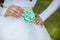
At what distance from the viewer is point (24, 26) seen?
34.4 inches

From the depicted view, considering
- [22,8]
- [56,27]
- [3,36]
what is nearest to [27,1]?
[22,8]

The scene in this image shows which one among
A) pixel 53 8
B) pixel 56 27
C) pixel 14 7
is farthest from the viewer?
pixel 56 27

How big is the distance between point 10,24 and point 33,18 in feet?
0.34

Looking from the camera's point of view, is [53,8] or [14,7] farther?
[53,8]

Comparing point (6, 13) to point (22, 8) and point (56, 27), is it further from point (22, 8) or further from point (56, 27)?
point (56, 27)

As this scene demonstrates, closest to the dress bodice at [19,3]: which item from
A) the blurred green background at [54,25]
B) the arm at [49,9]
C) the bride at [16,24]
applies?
the bride at [16,24]

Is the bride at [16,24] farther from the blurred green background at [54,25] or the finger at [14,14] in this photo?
the blurred green background at [54,25]

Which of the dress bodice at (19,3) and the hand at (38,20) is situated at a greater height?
the dress bodice at (19,3)

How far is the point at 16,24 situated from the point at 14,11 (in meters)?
0.07

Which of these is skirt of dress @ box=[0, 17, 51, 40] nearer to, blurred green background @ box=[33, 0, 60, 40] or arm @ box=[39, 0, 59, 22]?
arm @ box=[39, 0, 59, 22]

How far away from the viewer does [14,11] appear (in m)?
0.82

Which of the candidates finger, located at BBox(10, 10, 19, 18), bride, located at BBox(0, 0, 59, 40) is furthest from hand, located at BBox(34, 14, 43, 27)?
finger, located at BBox(10, 10, 19, 18)

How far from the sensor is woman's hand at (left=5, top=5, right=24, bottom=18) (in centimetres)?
82

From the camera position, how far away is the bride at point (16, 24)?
0.83 m
